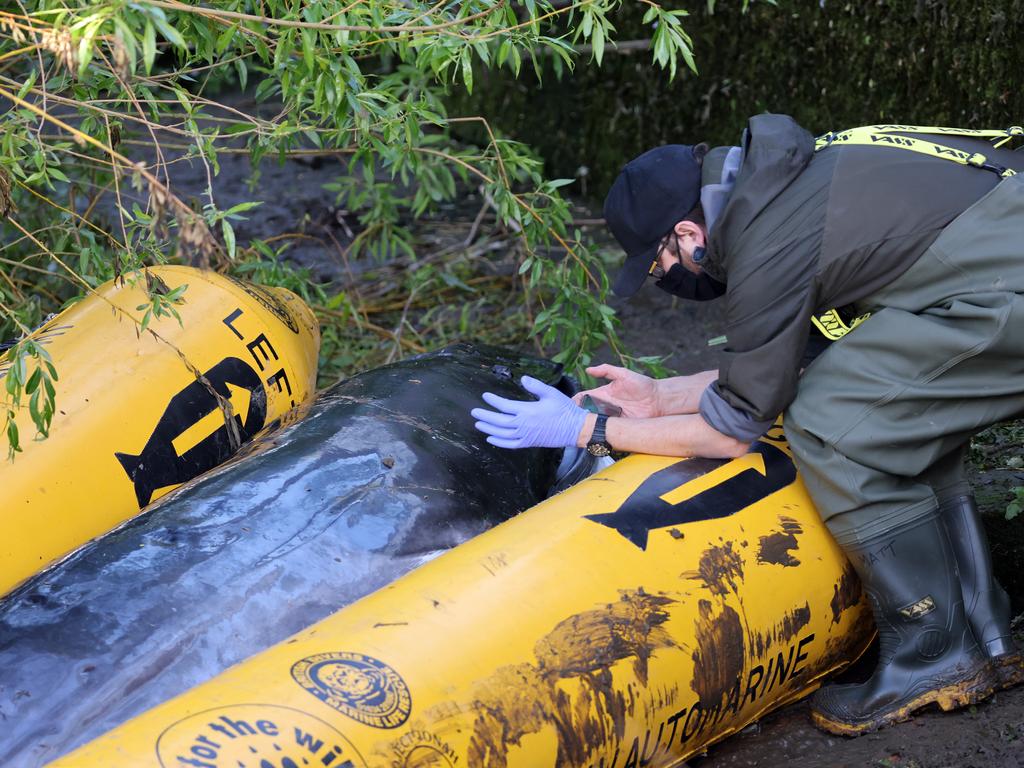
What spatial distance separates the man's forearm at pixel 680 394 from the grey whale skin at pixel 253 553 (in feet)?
1.13

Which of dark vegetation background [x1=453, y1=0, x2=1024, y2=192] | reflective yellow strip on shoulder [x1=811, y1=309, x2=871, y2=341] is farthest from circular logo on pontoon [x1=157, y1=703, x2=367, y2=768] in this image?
dark vegetation background [x1=453, y1=0, x2=1024, y2=192]

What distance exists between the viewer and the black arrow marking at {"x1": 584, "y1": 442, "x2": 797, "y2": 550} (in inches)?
95.7

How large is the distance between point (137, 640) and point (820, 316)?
1606mm

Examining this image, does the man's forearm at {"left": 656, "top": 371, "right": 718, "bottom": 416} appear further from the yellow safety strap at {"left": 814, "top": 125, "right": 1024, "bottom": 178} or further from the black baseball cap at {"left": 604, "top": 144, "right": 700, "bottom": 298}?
the yellow safety strap at {"left": 814, "top": 125, "right": 1024, "bottom": 178}

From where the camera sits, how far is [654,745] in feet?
7.61

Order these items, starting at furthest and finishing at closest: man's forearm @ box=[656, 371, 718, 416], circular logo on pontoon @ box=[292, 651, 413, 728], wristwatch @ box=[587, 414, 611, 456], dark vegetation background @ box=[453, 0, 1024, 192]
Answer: dark vegetation background @ box=[453, 0, 1024, 192], man's forearm @ box=[656, 371, 718, 416], wristwatch @ box=[587, 414, 611, 456], circular logo on pontoon @ box=[292, 651, 413, 728]

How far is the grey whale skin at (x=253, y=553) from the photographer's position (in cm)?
221

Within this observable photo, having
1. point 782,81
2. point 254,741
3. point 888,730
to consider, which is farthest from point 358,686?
point 782,81

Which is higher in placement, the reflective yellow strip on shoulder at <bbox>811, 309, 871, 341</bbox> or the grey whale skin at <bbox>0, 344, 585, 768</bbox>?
the reflective yellow strip on shoulder at <bbox>811, 309, 871, 341</bbox>

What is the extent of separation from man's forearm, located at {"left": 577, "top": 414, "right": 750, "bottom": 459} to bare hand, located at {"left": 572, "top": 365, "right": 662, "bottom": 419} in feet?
1.24

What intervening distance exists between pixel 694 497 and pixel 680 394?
0.60 m

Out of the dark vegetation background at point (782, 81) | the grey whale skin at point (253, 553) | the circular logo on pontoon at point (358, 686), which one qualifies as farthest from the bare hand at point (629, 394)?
the dark vegetation background at point (782, 81)

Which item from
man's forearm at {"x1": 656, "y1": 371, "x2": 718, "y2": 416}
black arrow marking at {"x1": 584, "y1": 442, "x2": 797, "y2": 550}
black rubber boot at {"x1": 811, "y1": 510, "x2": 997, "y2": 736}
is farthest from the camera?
man's forearm at {"x1": 656, "y1": 371, "x2": 718, "y2": 416}

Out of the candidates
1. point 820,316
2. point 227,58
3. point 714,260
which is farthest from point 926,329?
point 227,58
